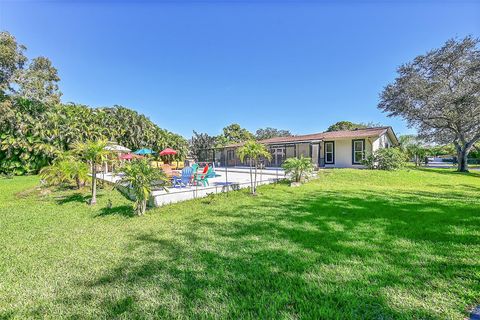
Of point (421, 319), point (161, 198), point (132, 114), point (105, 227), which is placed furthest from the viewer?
point (132, 114)

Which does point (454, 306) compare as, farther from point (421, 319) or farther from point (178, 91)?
point (178, 91)

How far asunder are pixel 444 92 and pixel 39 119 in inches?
1518

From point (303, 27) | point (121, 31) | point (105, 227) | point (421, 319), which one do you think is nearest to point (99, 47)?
point (121, 31)

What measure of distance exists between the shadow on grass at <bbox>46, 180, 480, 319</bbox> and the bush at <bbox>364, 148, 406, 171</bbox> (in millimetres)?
11406

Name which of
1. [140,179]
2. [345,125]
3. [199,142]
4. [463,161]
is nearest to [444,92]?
[463,161]

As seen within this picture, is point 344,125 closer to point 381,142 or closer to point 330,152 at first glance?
point 381,142

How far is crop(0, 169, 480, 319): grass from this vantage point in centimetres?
251

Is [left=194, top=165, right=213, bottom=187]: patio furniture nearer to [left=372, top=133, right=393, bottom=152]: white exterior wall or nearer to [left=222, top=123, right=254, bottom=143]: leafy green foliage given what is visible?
[left=372, top=133, right=393, bottom=152]: white exterior wall

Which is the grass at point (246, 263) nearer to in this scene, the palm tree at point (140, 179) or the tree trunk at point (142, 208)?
the tree trunk at point (142, 208)

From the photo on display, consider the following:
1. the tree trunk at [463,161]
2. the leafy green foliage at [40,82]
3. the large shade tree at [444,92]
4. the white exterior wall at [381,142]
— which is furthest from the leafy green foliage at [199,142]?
the tree trunk at [463,161]

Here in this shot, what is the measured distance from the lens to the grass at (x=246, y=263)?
251 centimetres

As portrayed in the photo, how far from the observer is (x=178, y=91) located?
27188 mm

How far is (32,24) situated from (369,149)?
24116mm

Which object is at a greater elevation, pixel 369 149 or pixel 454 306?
pixel 369 149
